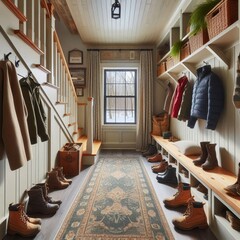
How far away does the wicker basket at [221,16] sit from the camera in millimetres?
1772

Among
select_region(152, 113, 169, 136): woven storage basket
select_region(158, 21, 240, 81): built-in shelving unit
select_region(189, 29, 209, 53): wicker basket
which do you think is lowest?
select_region(152, 113, 169, 136): woven storage basket

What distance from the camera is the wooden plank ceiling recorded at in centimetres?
320

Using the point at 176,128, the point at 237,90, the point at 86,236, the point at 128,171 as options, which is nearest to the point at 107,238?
the point at 86,236

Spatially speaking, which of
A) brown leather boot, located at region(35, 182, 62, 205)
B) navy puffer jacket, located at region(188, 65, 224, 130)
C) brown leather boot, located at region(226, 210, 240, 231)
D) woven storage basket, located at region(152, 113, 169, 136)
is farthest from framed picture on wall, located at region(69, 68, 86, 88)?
brown leather boot, located at region(226, 210, 240, 231)

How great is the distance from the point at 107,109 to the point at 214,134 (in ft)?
10.8

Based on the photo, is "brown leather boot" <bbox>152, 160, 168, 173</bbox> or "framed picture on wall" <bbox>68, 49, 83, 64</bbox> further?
"framed picture on wall" <bbox>68, 49, 83, 64</bbox>

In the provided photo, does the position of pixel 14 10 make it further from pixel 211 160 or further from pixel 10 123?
pixel 211 160

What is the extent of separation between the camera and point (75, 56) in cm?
513

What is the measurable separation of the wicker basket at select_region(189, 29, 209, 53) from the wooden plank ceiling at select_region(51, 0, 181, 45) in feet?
2.98

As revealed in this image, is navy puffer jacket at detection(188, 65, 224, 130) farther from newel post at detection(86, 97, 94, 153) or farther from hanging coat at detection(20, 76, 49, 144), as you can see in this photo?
newel post at detection(86, 97, 94, 153)

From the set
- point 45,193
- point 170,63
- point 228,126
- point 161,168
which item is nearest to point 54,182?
point 45,193

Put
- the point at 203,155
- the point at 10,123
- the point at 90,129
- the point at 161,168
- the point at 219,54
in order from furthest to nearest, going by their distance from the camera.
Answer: the point at 90,129
the point at 161,168
the point at 203,155
the point at 219,54
the point at 10,123

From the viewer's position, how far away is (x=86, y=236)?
1.66 metres

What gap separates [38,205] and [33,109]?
0.92 m
